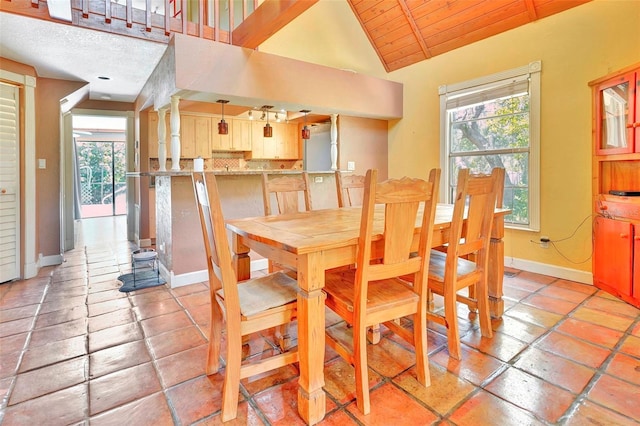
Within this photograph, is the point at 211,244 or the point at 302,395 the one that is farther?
the point at 211,244

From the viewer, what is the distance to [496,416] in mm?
1490

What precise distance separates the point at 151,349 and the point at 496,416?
6.40ft

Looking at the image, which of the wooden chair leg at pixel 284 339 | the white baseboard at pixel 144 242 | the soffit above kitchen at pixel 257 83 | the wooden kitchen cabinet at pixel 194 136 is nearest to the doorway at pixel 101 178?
the wooden kitchen cabinet at pixel 194 136

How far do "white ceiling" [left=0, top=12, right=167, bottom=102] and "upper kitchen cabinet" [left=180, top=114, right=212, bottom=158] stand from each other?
5.29 ft

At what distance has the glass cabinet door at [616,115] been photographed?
274cm

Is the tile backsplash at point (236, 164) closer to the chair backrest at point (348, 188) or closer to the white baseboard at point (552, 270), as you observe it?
the chair backrest at point (348, 188)

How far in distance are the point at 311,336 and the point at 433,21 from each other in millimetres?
4317

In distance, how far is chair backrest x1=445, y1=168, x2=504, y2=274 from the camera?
1848 millimetres

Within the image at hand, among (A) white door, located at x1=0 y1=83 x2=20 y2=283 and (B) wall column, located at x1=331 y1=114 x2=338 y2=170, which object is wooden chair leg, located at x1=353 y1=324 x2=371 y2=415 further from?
(A) white door, located at x1=0 y1=83 x2=20 y2=283

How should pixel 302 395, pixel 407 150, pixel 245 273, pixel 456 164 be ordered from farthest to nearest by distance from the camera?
pixel 407 150 < pixel 456 164 < pixel 245 273 < pixel 302 395

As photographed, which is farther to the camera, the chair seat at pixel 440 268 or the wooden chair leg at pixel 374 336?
the wooden chair leg at pixel 374 336

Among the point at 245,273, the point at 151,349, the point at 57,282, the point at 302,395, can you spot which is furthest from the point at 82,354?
the point at 57,282

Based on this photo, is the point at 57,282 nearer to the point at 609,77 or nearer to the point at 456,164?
the point at 456,164

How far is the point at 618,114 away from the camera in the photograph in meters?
2.89
